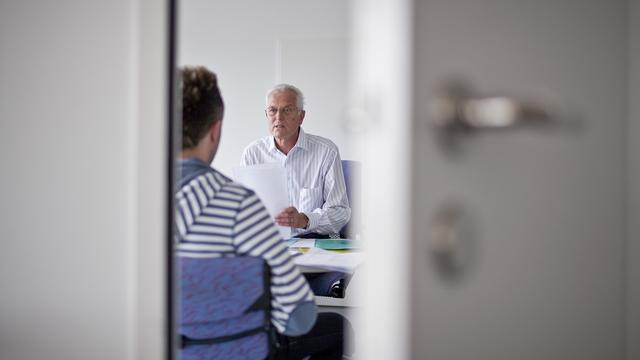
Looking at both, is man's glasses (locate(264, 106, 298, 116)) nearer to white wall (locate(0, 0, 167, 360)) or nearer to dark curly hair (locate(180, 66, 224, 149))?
dark curly hair (locate(180, 66, 224, 149))

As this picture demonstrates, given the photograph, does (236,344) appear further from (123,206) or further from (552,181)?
(552,181)

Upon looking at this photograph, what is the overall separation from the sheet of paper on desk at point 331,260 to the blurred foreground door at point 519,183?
64cm

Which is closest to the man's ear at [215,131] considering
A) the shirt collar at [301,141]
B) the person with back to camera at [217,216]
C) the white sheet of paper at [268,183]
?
the person with back to camera at [217,216]

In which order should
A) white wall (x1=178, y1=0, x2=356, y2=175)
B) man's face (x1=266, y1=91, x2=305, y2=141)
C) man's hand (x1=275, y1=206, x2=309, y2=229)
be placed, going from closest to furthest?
man's hand (x1=275, y1=206, x2=309, y2=229), man's face (x1=266, y1=91, x2=305, y2=141), white wall (x1=178, y1=0, x2=356, y2=175)

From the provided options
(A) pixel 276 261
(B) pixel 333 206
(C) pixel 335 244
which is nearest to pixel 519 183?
(A) pixel 276 261

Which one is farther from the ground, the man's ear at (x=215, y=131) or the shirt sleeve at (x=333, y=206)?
the man's ear at (x=215, y=131)

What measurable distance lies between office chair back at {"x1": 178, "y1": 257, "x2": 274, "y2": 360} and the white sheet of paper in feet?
0.46

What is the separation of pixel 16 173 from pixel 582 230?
0.97m

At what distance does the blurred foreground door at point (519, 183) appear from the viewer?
1.98 feet

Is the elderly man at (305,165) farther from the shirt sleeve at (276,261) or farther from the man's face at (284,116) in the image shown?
the shirt sleeve at (276,261)

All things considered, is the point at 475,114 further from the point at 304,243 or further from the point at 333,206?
the point at 333,206

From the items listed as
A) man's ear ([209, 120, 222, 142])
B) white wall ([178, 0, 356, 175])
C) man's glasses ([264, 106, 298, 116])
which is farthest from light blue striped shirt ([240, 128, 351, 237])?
white wall ([178, 0, 356, 175])

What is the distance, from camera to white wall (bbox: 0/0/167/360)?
82 cm

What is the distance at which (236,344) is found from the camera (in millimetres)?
1051
